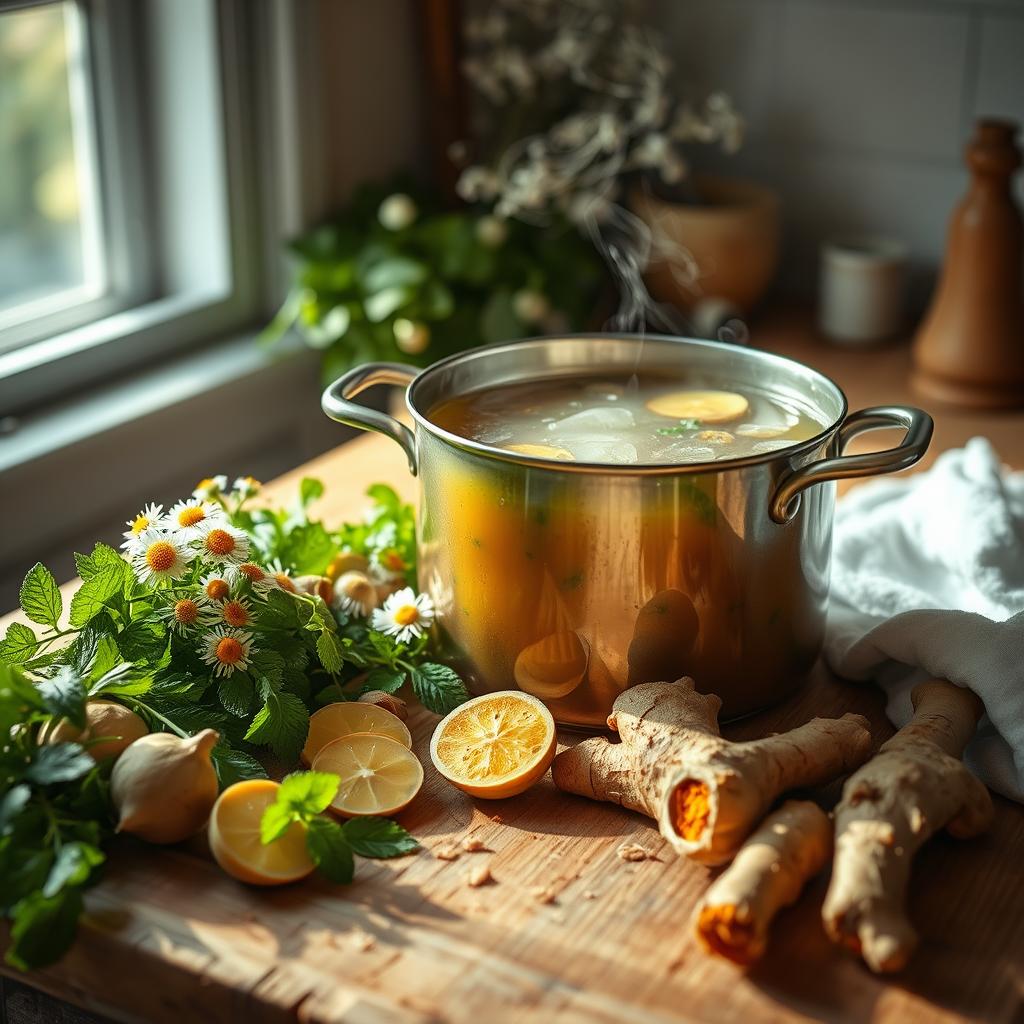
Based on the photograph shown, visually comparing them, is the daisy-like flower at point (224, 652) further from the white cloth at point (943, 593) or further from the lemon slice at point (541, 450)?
the white cloth at point (943, 593)

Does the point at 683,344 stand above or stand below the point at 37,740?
above

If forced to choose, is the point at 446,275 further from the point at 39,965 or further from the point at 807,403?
the point at 39,965

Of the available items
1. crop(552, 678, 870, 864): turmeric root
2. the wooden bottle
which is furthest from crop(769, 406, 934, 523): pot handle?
the wooden bottle

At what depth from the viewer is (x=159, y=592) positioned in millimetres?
830

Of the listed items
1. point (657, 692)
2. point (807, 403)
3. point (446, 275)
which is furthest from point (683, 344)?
point (446, 275)

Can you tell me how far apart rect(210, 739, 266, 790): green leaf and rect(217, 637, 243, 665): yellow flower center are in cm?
5

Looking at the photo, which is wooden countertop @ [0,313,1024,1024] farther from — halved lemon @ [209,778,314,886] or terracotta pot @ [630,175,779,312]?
terracotta pot @ [630,175,779,312]

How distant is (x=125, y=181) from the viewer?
62.6 inches

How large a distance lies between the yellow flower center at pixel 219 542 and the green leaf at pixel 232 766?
121 mm

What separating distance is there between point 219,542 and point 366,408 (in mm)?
138

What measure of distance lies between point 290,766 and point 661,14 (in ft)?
4.48

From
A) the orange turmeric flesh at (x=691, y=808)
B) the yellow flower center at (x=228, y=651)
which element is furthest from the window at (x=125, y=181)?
the orange turmeric flesh at (x=691, y=808)

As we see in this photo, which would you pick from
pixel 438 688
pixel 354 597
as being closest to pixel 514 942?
pixel 438 688

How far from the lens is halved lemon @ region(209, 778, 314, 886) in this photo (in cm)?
72
